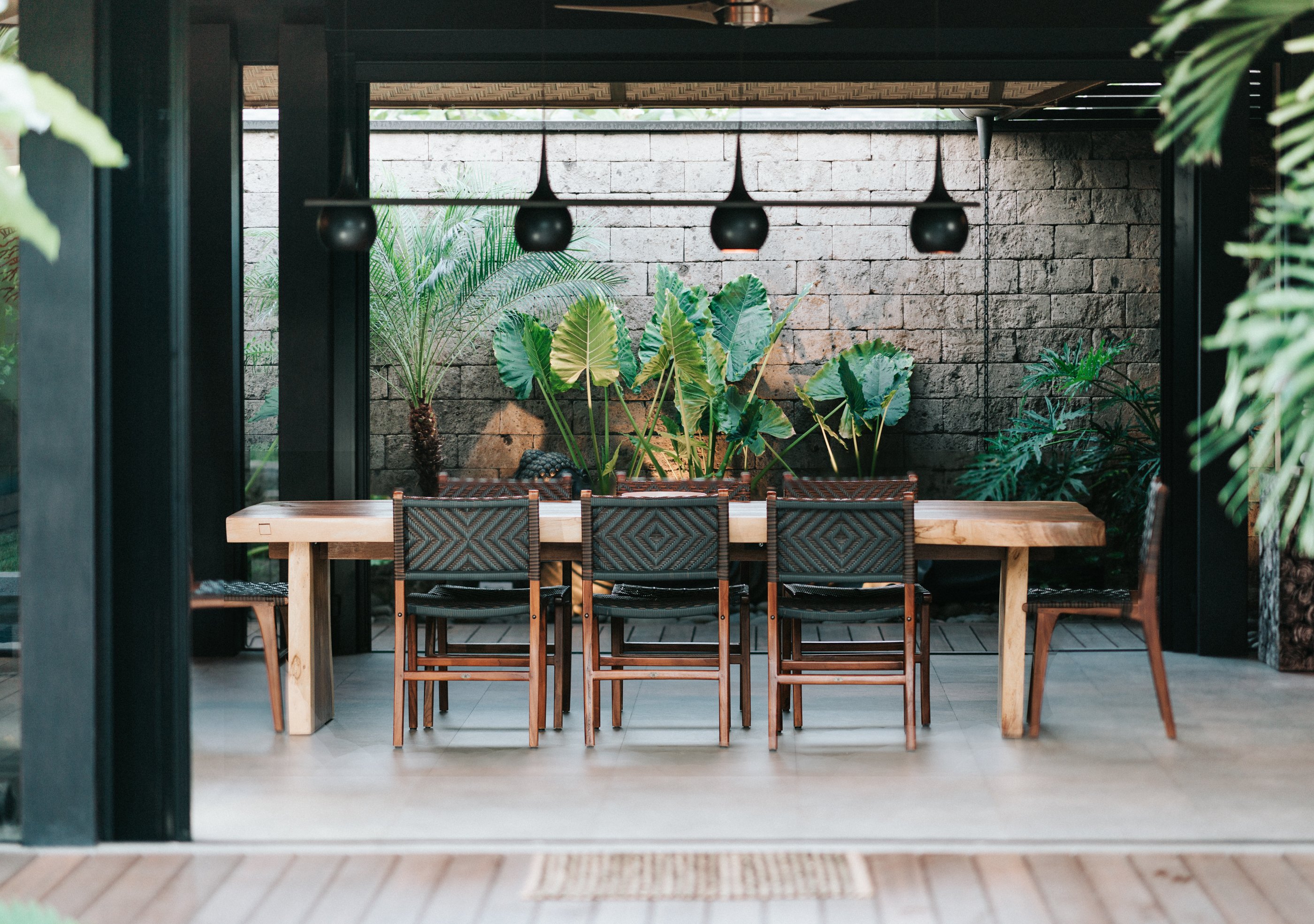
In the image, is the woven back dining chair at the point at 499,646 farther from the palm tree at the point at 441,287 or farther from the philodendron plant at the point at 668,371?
the palm tree at the point at 441,287

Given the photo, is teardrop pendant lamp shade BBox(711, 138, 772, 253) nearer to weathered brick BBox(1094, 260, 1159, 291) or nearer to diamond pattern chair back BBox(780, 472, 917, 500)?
diamond pattern chair back BBox(780, 472, 917, 500)

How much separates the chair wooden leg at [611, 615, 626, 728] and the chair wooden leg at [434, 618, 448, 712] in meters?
0.62

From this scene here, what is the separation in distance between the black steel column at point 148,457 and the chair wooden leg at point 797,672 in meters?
2.08

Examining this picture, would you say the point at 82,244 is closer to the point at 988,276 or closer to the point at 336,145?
the point at 336,145

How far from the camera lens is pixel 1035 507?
15.8ft

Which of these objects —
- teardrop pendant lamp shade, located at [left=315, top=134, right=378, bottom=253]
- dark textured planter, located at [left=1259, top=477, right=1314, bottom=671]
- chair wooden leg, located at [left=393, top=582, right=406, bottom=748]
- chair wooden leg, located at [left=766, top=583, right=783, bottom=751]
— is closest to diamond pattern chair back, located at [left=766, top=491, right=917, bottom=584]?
chair wooden leg, located at [left=766, top=583, right=783, bottom=751]

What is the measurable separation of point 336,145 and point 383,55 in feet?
1.64

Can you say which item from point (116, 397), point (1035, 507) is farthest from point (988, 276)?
point (116, 397)

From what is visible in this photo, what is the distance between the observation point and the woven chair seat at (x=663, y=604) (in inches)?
169

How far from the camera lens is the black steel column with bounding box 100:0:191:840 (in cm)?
327

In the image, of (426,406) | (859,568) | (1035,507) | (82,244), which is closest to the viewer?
(82,244)

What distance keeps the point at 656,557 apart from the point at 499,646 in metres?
0.84

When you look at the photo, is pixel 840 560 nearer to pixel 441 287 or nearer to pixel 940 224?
pixel 940 224

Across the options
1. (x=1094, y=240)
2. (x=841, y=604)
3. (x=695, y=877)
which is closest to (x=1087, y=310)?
(x=1094, y=240)
